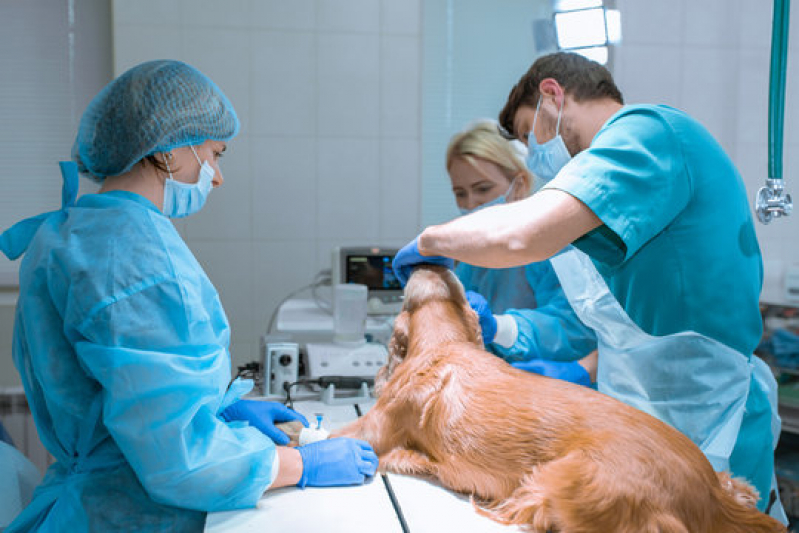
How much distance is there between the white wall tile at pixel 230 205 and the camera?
3781mm

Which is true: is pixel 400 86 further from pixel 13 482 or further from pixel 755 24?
pixel 13 482

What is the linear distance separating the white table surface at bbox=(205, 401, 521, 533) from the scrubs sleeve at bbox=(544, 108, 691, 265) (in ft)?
1.97

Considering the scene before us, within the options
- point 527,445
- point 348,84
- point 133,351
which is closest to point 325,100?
point 348,84

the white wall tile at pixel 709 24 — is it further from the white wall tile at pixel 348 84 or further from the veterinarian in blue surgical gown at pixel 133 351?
the veterinarian in blue surgical gown at pixel 133 351

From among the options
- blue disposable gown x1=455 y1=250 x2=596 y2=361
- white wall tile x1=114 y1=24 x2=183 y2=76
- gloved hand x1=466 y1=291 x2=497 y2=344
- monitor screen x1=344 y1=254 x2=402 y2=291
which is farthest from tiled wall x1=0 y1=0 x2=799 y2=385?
gloved hand x1=466 y1=291 x2=497 y2=344

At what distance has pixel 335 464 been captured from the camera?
1.35 meters

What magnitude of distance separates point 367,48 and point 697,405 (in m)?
3.11

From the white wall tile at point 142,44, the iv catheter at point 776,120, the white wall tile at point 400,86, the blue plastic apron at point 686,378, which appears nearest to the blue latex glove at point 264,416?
the blue plastic apron at point 686,378

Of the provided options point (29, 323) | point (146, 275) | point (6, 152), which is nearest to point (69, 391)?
point (29, 323)

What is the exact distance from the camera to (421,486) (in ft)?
4.32

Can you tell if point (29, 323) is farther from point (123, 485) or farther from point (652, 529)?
point (652, 529)

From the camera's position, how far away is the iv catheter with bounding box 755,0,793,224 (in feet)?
4.72

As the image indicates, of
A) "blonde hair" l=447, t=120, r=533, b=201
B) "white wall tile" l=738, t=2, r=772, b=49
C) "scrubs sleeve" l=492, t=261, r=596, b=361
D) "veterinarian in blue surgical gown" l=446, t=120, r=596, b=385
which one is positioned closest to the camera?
"veterinarian in blue surgical gown" l=446, t=120, r=596, b=385

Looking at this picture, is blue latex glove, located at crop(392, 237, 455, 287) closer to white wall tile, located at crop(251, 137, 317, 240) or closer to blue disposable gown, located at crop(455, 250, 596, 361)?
blue disposable gown, located at crop(455, 250, 596, 361)
